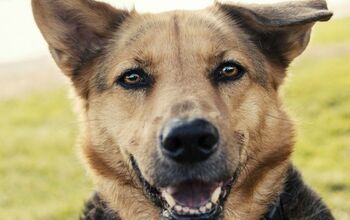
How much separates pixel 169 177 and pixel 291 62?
167 centimetres

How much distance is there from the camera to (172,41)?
205 inches

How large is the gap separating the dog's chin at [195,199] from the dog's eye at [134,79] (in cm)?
79

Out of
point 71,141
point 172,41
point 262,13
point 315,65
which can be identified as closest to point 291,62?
point 262,13

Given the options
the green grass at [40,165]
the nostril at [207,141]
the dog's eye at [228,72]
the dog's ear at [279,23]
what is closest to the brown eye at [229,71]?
the dog's eye at [228,72]

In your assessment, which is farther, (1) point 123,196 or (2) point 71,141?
(2) point 71,141

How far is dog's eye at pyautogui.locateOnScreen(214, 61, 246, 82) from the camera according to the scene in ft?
16.6

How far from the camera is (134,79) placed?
5156 millimetres

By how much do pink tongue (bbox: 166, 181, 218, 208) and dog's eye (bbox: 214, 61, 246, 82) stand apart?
0.82 m

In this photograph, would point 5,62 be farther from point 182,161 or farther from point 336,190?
point 182,161

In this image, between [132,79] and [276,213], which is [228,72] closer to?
[132,79]

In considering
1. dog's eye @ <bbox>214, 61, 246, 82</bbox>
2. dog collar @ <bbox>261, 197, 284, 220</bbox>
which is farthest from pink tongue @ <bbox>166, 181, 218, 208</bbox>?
dog's eye @ <bbox>214, 61, 246, 82</bbox>

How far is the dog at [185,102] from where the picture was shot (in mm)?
4594

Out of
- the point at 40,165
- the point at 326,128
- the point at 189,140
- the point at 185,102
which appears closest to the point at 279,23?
the point at 185,102

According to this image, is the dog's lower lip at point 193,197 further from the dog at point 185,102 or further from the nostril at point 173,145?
the nostril at point 173,145
